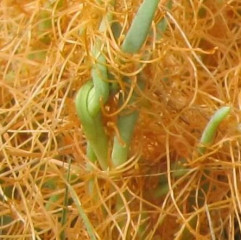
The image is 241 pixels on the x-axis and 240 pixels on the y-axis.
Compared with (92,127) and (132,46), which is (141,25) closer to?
(132,46)

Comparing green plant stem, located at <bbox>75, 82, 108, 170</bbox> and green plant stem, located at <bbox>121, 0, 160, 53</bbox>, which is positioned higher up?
green plant stem, located at <bbox>121, 0, 160, 53</bbox>

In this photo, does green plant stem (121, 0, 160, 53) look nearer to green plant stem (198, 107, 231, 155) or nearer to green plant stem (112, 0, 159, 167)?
green plant stem (112, 0, 159, 167)

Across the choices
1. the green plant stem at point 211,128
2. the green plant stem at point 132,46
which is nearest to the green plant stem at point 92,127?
the green plant stem at point 132,46

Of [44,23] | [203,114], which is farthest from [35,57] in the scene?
[203,114]

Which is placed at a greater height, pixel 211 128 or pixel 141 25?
pixel 141 25

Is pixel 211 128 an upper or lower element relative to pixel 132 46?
lower

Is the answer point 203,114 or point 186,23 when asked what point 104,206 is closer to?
point 203,114

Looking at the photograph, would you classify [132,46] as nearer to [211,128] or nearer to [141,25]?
[141,25]

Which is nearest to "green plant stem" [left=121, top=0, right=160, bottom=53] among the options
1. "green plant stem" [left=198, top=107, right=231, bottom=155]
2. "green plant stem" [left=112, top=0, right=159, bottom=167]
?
"green plant stem" [left=112, top=0, right=159, bottom=167]

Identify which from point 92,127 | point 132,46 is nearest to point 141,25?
point 132,46

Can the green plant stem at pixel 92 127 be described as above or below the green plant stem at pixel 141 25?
below

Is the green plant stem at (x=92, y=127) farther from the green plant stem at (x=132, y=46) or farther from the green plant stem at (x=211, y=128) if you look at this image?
the green plant stem at (x=211, y=128)
